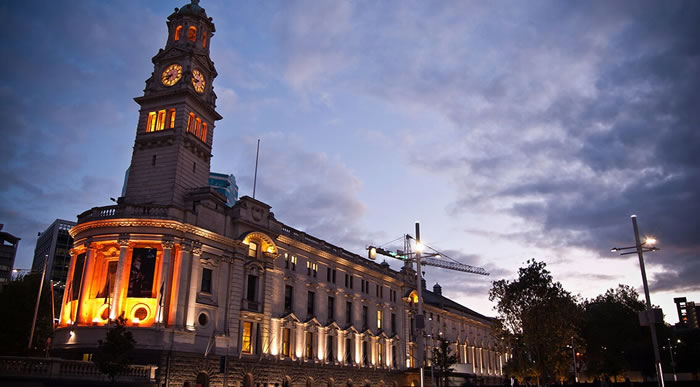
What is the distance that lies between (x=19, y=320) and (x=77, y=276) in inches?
604

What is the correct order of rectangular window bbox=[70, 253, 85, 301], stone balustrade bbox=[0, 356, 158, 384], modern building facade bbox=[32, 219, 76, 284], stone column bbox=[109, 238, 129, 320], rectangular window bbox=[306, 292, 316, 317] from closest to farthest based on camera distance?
stone balustrade bbox=[0, 356, 158, 384], stone column bbox=[109, 238, 129, 320], rectangular window bbox=[70, 253, 85, 301], rectangular window bbox=[306, 292, 316, 317], modern building facade bbox=[32, 219, 76, 284]

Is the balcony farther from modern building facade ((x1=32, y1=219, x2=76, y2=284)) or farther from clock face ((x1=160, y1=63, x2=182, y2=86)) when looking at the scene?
modern building facade ((x1=32, y1=219, x2=76, y2=284))

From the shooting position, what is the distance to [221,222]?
5219 cm

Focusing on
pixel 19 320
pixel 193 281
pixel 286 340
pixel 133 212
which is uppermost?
pixel 133 212

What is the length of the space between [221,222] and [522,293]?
30216 mm

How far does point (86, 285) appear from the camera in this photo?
153 feet

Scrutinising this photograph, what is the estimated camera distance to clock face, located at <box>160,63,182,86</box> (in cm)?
5691

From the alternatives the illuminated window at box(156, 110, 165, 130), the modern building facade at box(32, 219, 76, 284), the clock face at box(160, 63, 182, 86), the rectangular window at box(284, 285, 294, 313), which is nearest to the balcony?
the illuminated window at box(156, 110, 165, 130)

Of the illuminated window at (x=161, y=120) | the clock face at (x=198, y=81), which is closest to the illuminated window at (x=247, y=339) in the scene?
the illuminated window at (x=161, y=120)

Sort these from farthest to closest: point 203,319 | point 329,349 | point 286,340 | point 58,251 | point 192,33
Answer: point 58,251, point 329,349, point 192,33, point 286,340, point 203,319

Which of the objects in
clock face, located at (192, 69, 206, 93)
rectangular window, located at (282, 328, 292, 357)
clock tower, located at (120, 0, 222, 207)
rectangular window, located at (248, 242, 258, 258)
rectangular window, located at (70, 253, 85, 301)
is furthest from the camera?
clock face, located at (192, 69, 206, 93)

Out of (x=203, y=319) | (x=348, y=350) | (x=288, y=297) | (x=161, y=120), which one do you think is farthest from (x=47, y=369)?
(x=348, y=350)

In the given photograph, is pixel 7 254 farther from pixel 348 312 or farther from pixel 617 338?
pixel 617 338

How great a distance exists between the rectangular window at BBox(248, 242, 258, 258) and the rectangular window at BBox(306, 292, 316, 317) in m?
9.42
